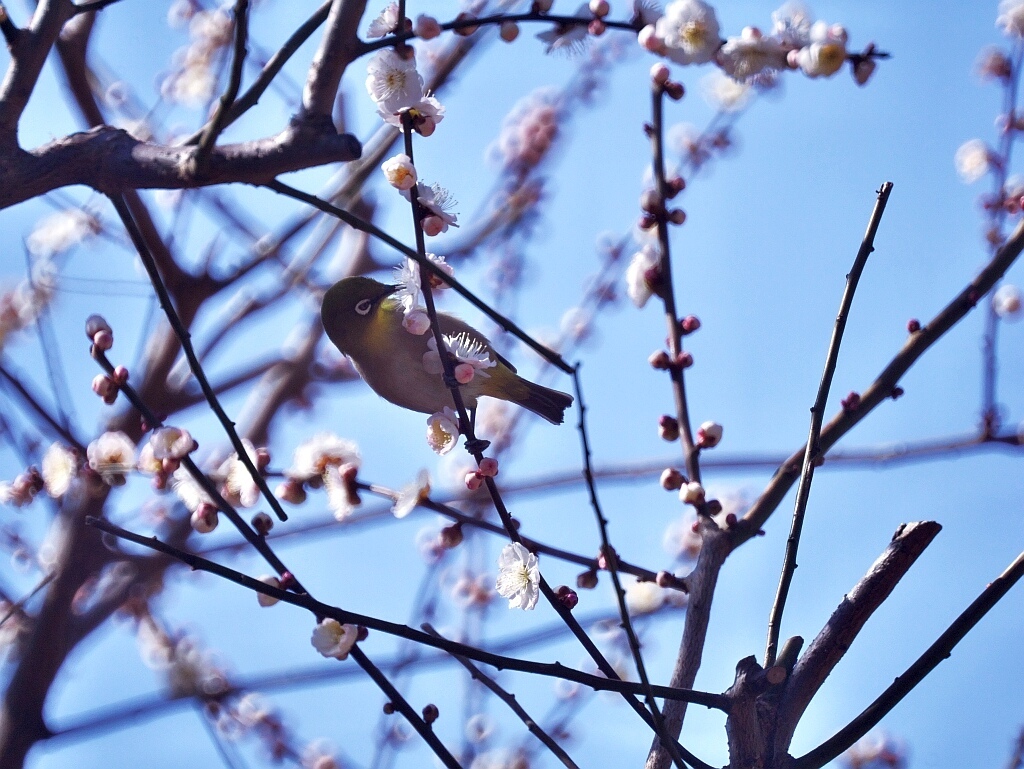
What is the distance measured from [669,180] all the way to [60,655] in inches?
121

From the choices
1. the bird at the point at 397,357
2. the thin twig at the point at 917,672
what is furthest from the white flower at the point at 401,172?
the thin twig at the point at 917,672

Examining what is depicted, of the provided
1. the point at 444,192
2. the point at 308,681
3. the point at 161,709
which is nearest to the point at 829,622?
the point at 444,192

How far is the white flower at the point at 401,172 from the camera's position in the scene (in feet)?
5.72

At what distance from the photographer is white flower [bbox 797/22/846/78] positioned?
1987mm

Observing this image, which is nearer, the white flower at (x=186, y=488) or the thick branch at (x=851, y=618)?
the thick branch at (x=851, y=618)

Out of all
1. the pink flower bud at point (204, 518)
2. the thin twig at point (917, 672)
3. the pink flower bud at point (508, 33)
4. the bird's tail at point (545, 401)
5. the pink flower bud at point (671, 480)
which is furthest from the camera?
the bird's tail at point (545, 401)

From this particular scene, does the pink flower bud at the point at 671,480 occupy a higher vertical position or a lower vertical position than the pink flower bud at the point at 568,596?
higher

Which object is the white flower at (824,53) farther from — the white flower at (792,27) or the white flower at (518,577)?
the white flower at (518,577)

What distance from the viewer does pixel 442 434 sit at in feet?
7.04

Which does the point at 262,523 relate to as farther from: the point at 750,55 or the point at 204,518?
the point at 750,55

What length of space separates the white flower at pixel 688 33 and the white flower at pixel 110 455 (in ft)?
5.98

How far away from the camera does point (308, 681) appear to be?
3107mm

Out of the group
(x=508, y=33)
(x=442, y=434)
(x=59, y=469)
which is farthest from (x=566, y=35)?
(x=59, y=469)

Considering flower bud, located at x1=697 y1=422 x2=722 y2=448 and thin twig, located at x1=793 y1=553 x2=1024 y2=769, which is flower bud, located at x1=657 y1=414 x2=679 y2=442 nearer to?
flower bud, located at x1=697 y1=422 x2=722 y2=448
